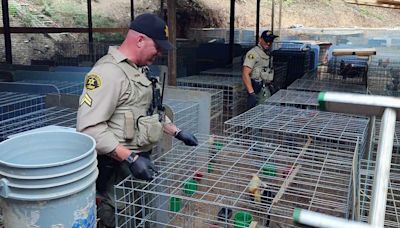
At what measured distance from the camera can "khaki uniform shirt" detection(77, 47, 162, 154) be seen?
200 centimetres

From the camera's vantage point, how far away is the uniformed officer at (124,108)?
6.57 feet

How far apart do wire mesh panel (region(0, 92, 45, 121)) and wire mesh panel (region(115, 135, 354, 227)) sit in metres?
1.19

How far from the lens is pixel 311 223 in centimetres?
85

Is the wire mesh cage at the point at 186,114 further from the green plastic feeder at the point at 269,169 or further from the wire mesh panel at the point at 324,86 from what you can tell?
the wire mesh panel at the point at 324,86

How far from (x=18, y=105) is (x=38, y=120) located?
312 mm

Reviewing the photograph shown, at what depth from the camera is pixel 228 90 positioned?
16.8 ft

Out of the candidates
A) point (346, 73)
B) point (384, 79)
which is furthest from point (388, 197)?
point (346, 73)

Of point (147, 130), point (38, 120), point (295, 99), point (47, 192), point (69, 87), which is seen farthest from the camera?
point (295, 99)

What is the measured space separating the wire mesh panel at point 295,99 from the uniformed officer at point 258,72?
1.14ft

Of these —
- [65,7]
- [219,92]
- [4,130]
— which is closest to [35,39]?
[65,7]

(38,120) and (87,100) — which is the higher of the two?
(87,100)

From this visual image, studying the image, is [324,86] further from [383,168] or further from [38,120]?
[383,168]

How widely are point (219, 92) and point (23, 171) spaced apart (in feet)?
10.2

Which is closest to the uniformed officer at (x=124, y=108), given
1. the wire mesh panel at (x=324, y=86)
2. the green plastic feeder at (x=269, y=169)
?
the green plastic feeder at (x=269, y=169)
